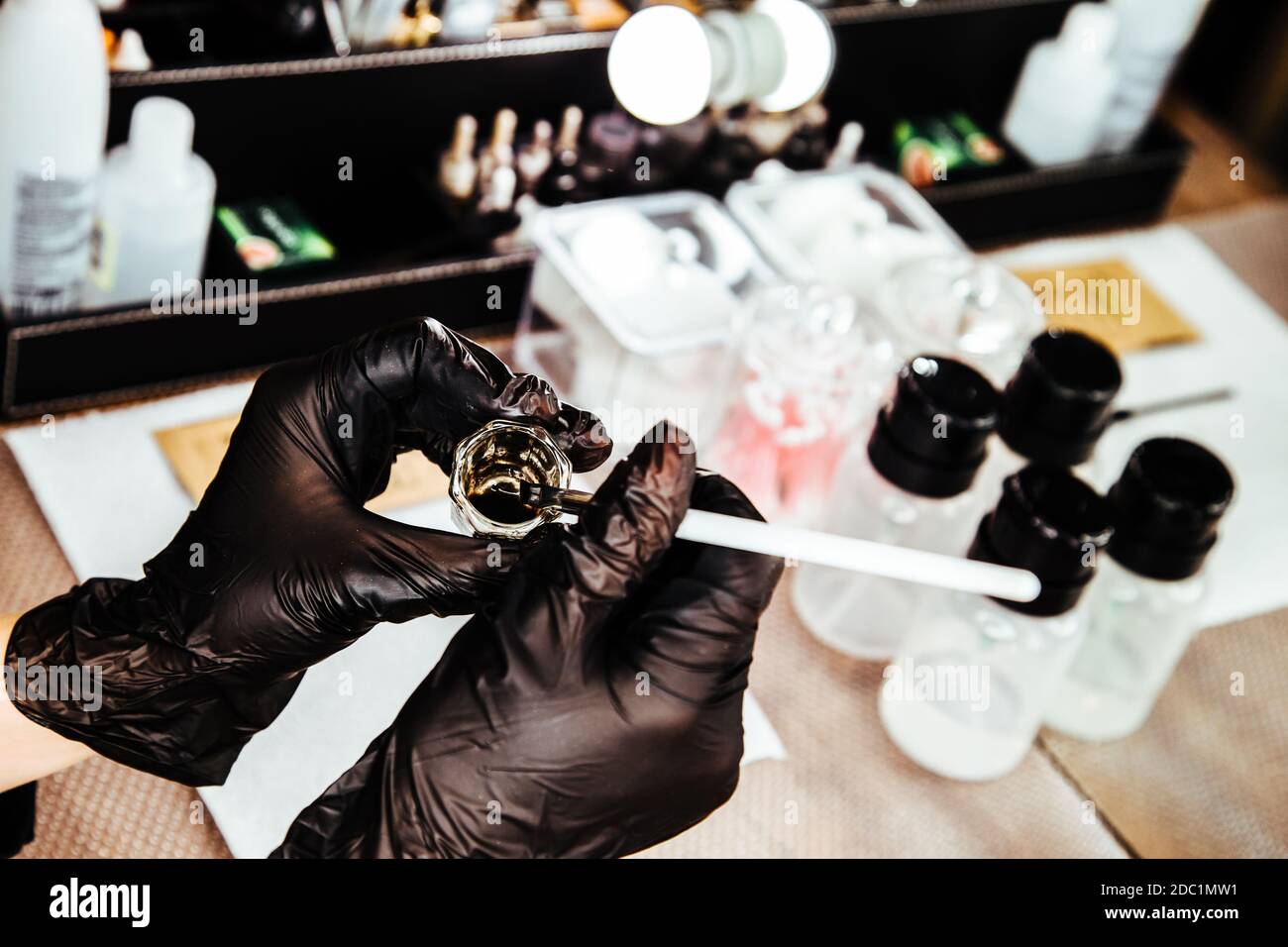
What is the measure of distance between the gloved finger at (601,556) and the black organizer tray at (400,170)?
0.70 metres

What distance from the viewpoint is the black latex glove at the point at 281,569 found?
95cm

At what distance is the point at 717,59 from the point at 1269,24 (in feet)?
4.39

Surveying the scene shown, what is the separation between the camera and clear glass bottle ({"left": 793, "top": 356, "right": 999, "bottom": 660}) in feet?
4.10

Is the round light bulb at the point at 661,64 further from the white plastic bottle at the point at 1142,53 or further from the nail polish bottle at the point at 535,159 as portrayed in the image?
the white plastic bottle at the point at 1142,53

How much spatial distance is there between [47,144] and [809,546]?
0.88 m

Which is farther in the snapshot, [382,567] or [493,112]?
[493,112]

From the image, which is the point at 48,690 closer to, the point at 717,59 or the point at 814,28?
the point at 717,59

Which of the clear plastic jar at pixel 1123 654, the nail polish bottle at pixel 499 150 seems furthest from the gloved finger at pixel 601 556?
the nail polish bottle at pixel 499 150

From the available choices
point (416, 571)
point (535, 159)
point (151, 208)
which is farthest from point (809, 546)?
point (535, 159)

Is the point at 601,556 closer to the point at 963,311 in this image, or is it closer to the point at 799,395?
the point at 799,395
